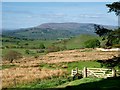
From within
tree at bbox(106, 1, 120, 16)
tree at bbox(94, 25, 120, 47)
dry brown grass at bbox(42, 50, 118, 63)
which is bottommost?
dry brown grass at bbox(42, 50, 118, 63)

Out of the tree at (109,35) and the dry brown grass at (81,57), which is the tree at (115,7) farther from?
the dry brown grass at (81,57)

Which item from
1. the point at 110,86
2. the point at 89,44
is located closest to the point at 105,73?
the point at 110,86

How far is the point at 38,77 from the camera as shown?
35.9m

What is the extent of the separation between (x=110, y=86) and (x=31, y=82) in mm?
12237

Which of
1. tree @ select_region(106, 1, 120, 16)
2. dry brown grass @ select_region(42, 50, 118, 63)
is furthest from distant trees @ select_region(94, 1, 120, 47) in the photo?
dry brown grass @ select_region(42, 50, 118, 63)

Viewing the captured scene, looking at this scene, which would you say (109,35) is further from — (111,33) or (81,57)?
(81,57)

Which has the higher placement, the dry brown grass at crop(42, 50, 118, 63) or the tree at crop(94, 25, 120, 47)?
the tree at crop(94, 25, 120, 47)

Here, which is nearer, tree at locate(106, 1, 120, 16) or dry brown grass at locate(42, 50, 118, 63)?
tree at locate(106, 1, 120, 16)

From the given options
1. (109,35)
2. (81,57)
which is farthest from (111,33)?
(81,57)

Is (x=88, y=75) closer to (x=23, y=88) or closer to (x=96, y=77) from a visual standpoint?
(x=96, y=77)

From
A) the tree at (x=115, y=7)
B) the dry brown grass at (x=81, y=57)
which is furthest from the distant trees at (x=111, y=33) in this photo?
the dry brown grass at (x=81, y=57)

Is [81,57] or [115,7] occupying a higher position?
[115,7]

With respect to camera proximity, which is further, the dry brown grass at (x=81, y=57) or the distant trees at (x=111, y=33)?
the dry brown grass at (x=81, y=57)

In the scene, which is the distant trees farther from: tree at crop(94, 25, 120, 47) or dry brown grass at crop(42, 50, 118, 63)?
dry brown grass at crop(42, 50, 118, 63)
